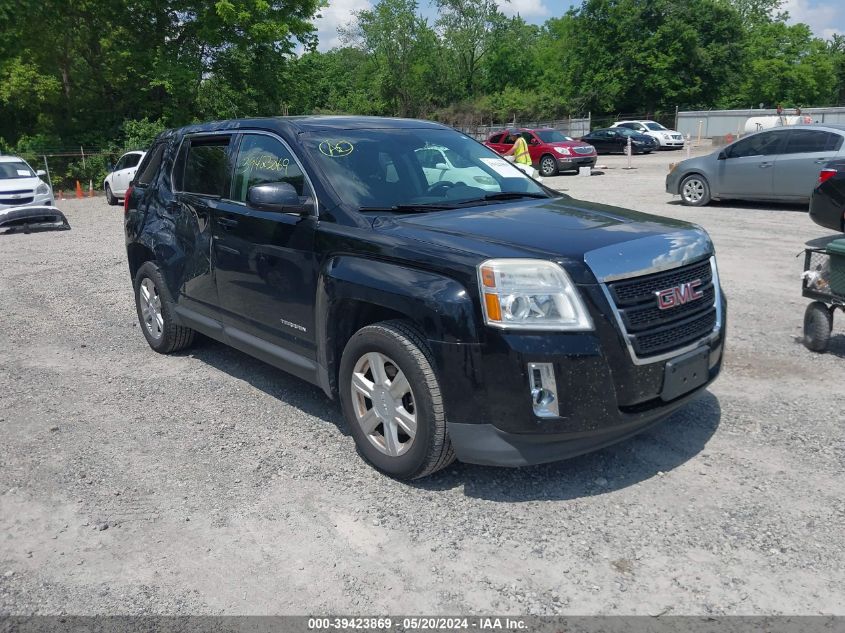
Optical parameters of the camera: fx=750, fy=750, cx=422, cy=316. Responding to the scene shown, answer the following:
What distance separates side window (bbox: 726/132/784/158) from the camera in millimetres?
13938

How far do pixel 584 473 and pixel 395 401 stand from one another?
1.12 meters

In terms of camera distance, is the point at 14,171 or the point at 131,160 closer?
the point at 14,171

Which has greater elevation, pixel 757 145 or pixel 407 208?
pixel 757 145

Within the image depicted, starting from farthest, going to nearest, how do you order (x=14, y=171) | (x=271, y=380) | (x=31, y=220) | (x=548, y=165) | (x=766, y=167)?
(x=548, y=165), (x=14, y=171), (x=31, y=220), (x=766, y=167), (x=271, y=380)

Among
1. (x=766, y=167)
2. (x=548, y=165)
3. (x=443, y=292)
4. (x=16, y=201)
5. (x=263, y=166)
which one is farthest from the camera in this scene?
(x=548, y=165)

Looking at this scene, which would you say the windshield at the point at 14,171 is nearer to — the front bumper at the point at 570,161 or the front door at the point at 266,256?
the front door at the point at 266,256

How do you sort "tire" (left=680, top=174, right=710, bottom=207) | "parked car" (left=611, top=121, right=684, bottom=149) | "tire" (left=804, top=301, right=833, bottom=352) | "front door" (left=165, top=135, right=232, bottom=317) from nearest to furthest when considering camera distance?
1. "front door" (left=165, top=135, right=232, bottom=317)
2. "tire" (left=804, top=301, right=833, bottom=352)
3. "tire" (left=680, top=174, right=710, bottom=207)
4. "parked car" (left=611, top=121, right=684, bottom=149)

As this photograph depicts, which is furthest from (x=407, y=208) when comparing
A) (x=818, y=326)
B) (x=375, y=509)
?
(x=818, y=326)

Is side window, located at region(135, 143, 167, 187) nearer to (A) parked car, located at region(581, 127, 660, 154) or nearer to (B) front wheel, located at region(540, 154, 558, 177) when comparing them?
(B) front wheel, located at region(540, 154, 558, 177)

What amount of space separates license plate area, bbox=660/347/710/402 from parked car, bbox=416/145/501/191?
1.74 metres

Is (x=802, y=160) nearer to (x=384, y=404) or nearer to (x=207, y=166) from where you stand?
(x=207, y=166)

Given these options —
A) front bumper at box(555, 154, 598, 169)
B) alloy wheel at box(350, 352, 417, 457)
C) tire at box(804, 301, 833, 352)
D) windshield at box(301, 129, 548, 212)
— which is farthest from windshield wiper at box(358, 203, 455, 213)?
front bumper at box(555, 154, 598, 169)

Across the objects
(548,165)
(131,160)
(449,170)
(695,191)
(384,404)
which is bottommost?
(384,404)

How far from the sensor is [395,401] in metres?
3.92
